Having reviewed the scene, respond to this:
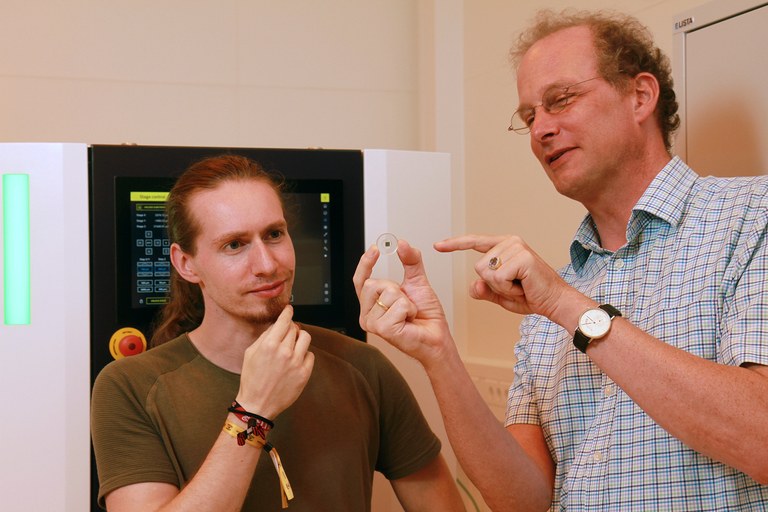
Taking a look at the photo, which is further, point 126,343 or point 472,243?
point 126,343

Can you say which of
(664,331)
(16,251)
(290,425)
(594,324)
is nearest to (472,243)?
(594,324)

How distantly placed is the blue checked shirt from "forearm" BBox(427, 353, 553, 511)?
0.20ft

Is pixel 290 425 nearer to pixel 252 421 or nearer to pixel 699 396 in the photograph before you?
pixel 252 421

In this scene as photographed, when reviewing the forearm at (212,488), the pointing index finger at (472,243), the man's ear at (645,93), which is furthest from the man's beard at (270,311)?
the man's ear at (645,93)

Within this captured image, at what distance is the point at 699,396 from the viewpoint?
1.07 meters

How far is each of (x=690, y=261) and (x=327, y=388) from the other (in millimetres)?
757

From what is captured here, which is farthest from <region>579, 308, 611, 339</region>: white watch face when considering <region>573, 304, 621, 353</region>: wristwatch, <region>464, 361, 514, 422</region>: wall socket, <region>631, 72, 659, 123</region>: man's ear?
<region>464, 361, 514, 422</region>: wall socket

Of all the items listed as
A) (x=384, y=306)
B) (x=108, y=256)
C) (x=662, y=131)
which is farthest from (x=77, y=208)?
(x=662, y=131)

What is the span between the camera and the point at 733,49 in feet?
5.04

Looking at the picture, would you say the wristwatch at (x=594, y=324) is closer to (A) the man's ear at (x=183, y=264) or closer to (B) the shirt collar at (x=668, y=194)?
(B) the shirt collar at (x=668, y=194)

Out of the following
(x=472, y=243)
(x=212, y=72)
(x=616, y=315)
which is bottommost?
(x=616, y=315)

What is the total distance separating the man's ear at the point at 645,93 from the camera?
1.49 meters

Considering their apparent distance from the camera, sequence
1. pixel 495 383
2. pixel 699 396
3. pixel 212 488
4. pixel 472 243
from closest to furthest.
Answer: pixel 699 396 → pixel 472 243 → pixel 212 488 → pixel 495 383

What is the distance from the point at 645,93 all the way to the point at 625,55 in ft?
0.27
